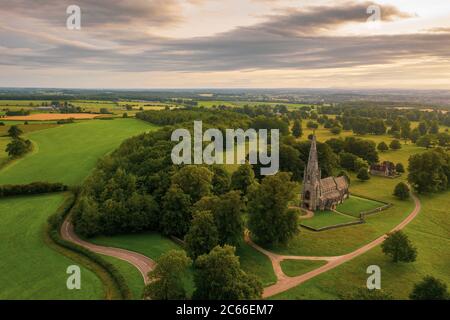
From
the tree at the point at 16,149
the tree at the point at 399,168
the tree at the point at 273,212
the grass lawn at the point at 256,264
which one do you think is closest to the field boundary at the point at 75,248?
the grass lawn at the point at 256,264

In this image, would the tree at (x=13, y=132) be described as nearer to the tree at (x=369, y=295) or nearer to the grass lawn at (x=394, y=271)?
the grass lawn at (x=394, y=271)

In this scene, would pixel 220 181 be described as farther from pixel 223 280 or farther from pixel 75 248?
pixel 223 280

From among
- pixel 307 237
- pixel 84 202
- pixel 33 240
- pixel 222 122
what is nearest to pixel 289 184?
pixel 307 237

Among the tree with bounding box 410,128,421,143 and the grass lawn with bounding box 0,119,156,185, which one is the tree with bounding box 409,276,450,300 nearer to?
the grass lawn with bounding box 0,119,156,185

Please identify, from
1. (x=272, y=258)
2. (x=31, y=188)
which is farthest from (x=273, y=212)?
(x=31, y=188)

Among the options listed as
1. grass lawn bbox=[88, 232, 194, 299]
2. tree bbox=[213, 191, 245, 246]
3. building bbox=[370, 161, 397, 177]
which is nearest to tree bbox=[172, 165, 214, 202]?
grass lawn bbox=[88, 232, 194, 299]
